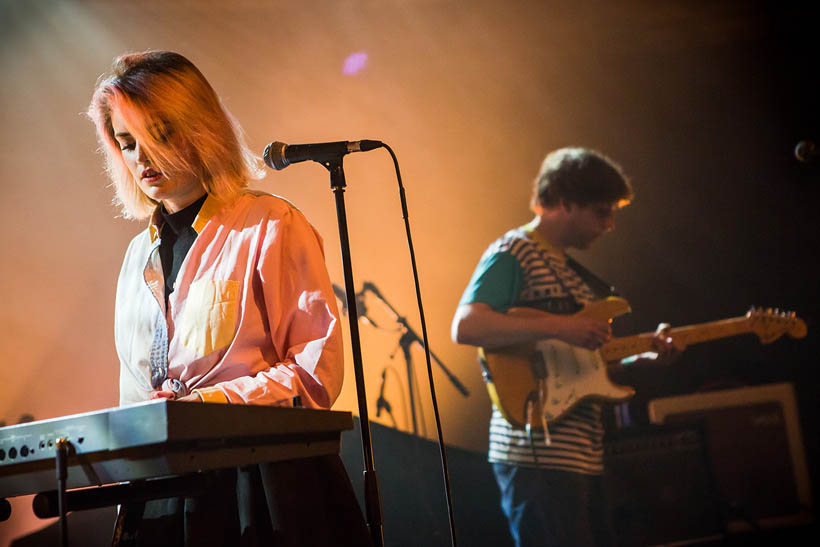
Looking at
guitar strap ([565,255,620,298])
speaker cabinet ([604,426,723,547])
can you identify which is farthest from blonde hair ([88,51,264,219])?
speaker cabinet ([604,426,723,547])

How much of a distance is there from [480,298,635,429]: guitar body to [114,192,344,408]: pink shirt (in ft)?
5.76

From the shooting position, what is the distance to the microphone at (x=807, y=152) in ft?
11.1

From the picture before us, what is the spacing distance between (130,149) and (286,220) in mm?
365

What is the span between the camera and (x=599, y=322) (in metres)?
3.10

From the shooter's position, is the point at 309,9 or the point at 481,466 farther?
the point at 309,9

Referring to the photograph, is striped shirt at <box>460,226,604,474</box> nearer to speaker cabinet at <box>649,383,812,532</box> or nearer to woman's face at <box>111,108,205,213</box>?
speaker cabinet at <box>649,383,812,532</box>

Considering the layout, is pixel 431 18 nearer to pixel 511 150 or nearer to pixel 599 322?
pixel 511 150

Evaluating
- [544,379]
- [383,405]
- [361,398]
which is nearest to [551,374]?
[544,379]

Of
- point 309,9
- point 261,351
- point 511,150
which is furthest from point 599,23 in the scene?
point 261,351

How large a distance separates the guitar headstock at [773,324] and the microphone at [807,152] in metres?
0.75

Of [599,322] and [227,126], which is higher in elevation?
[227,126]

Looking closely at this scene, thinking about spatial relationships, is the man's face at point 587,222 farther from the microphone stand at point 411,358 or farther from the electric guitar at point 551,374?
the microphone stand at point 411,358

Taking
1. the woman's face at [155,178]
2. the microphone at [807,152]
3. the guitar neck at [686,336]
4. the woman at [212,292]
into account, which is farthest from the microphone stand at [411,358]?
the microphone at [807,152]

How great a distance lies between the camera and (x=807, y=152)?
3398 millimetres
